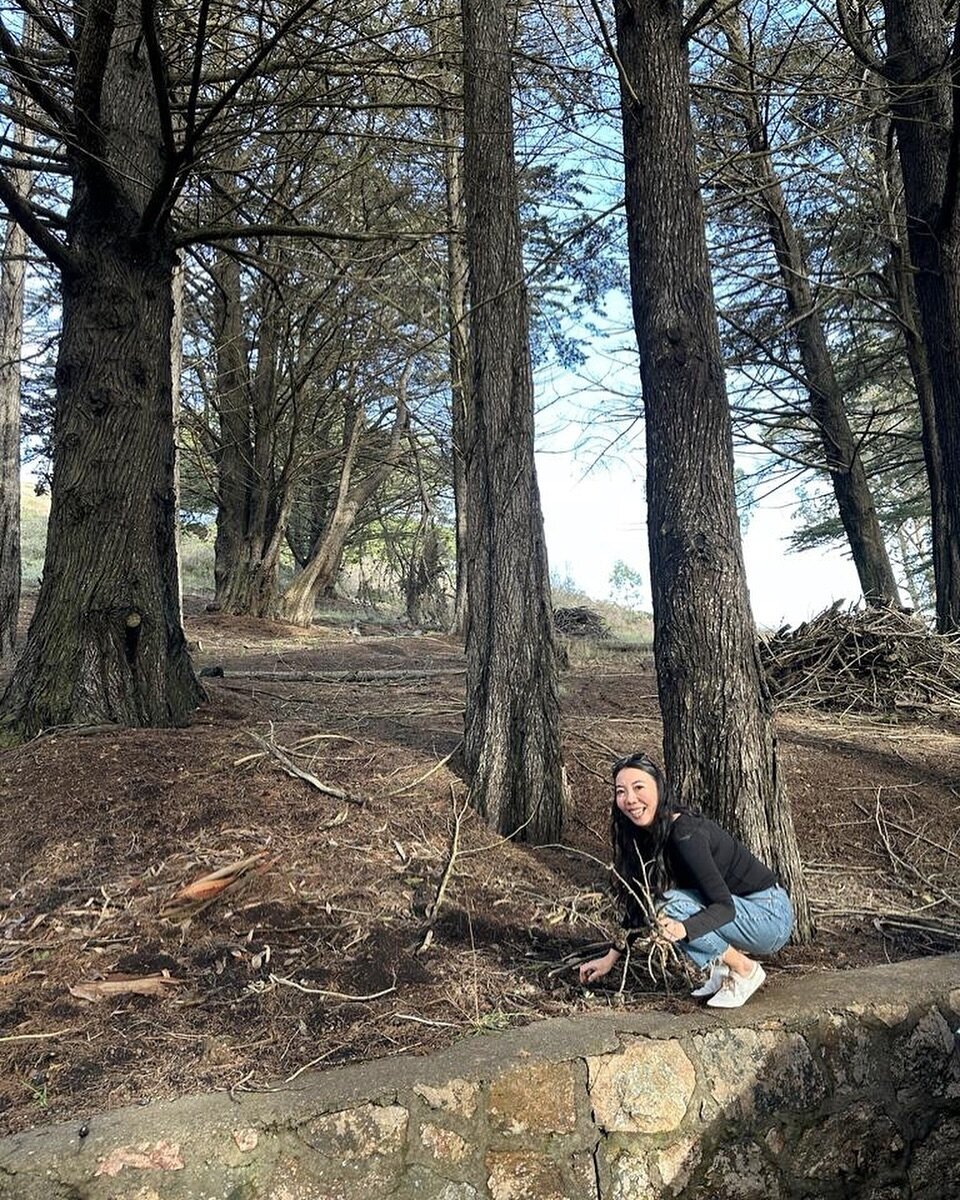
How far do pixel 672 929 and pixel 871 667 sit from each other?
5.03 meters

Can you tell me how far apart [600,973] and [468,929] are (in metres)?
0.67

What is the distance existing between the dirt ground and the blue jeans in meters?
0.22

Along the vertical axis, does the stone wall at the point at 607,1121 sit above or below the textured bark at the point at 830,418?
below

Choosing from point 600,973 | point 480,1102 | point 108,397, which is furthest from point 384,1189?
point 108,397

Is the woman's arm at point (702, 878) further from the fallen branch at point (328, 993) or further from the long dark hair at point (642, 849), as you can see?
the fallen branch at point (328, 993)

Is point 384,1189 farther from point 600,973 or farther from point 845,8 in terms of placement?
point 845,8

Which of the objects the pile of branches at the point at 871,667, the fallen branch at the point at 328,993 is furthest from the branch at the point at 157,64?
the pile of branches at the point at 871,667

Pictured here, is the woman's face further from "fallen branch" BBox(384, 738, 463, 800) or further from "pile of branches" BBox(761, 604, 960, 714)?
"pile of branches" BBox(761, 604, 960, 714)

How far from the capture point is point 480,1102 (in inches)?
98.5

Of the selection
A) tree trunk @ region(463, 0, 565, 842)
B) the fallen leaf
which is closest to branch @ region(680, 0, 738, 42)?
tree trunk @ region(463, 0, 565, 842)

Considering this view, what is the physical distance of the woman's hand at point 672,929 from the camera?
293cm

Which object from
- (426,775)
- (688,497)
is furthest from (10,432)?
(688,497)

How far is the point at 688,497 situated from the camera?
397cm

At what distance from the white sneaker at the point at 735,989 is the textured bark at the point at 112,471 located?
3683 millimetres
